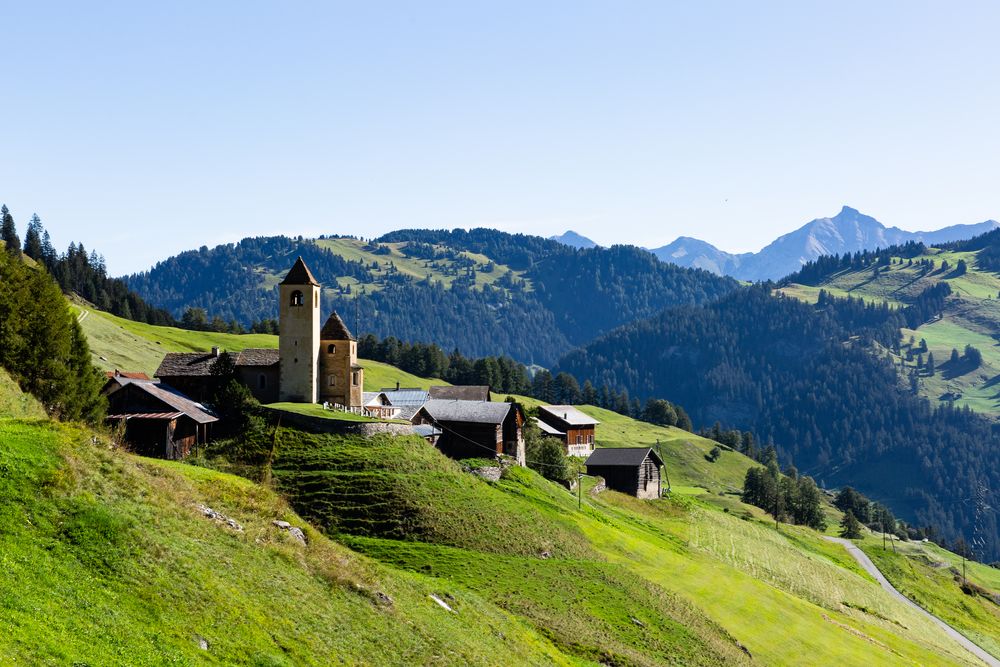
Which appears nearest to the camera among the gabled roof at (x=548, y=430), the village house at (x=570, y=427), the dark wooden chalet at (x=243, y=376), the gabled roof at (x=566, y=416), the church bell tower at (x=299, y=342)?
the dark wooden chalet at (x=243, y=376)

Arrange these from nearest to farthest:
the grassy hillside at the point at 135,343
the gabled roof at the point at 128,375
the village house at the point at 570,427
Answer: the gabled roof at the point at 128,375 < the grassy hillside at the point at 135,343 < the village house at the point at 570,427

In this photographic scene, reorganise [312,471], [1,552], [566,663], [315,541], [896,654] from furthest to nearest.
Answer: [896,654] → [312,471] → [566,663] → [315,541] → [1,552]

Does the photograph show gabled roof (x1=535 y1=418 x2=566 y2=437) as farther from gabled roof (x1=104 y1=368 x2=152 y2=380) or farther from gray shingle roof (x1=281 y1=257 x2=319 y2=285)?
gray shingle roof (x1=281 y1=257 x2=319 y2=285)

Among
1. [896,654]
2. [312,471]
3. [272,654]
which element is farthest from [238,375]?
[896,654]

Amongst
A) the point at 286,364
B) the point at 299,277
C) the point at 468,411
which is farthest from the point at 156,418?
the point at 468,411

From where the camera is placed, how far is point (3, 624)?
808 inches

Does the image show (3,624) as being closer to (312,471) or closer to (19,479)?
(19,479)

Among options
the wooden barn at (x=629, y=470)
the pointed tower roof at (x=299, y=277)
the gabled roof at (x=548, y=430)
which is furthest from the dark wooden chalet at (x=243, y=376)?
the gabled roof at (x=548, y=430)

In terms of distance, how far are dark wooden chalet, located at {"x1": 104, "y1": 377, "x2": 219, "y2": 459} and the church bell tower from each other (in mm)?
8073

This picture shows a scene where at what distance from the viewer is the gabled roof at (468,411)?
82812 mm

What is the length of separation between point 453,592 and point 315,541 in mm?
7748

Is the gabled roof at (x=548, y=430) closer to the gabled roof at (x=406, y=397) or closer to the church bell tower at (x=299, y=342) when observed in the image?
the gabled roof at (x=406, y=397)

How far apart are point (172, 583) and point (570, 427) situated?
105176 mm

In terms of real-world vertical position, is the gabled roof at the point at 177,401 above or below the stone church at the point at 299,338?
below
